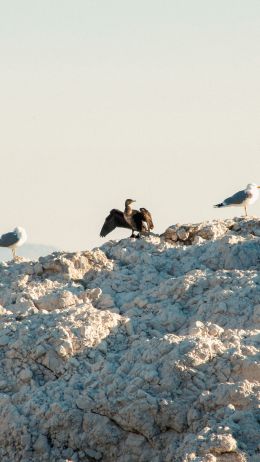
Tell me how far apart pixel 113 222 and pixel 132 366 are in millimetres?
11759

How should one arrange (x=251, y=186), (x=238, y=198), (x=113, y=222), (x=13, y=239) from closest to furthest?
1. (x=113, y=222)
2. (x=13, y=239)
3. (x=238, y=198)
4. (x=251, y=186)

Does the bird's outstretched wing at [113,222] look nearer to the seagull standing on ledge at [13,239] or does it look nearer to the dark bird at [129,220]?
the dark bird at [129,220]

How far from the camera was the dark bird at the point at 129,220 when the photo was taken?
1068 inches

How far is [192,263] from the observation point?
22734mm

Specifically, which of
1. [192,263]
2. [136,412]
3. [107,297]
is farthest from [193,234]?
[136,412]

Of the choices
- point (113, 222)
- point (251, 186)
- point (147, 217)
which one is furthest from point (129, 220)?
point (251, 186)

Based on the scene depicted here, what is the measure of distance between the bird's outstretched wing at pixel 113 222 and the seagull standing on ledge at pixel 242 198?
338 centimetres

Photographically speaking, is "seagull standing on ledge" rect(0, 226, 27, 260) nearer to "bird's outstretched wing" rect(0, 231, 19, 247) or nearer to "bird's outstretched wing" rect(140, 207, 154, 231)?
"bird's outstretched wing" rect(0, 231, 19, 247)

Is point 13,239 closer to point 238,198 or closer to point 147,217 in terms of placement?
point 147,217

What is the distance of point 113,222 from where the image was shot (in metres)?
28.6

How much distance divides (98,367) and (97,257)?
19.9 ft

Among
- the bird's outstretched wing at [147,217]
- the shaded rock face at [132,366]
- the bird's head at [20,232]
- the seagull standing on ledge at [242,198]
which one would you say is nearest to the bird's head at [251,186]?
the seagull standing on ledge at [242,198]

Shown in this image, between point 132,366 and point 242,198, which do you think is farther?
point 242,198

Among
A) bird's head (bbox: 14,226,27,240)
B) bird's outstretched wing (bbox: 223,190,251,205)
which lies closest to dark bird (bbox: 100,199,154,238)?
bird's head (bbox: 14,226,27,240)
